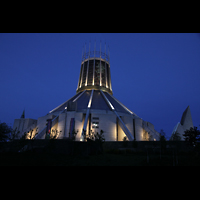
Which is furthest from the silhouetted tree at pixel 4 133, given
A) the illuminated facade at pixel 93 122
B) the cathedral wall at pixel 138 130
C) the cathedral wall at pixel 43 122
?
the cathedral wall at pixel 138 130

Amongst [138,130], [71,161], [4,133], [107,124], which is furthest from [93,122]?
[71,161]

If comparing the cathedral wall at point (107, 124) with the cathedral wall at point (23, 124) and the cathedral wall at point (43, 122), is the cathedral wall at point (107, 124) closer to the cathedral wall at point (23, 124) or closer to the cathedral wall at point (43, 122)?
the cathedral wall at point (43, 122)

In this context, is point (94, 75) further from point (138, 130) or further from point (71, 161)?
point (71, 161)

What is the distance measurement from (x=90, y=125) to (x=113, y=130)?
350 cm

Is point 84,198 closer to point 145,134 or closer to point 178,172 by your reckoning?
point 178,172

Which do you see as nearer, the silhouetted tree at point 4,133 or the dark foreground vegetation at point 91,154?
the dark foreground vegetation at point 91,154

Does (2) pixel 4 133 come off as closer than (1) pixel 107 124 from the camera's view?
Yes

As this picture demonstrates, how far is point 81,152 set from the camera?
35.5 feet

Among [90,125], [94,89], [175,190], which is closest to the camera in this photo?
[175,190]

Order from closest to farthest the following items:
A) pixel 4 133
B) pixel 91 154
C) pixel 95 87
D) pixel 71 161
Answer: pixel 71 161
pixel 91 154
pixel 4 133
pixel 95 87

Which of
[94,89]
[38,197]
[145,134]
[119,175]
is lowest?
[38,197]

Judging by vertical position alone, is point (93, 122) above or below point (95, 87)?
below

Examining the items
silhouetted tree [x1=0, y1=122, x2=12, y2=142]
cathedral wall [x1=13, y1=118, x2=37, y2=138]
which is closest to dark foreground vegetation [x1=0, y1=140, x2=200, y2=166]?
silhouetted tree [x1=0, y1=122, x2=12, y2=142]
